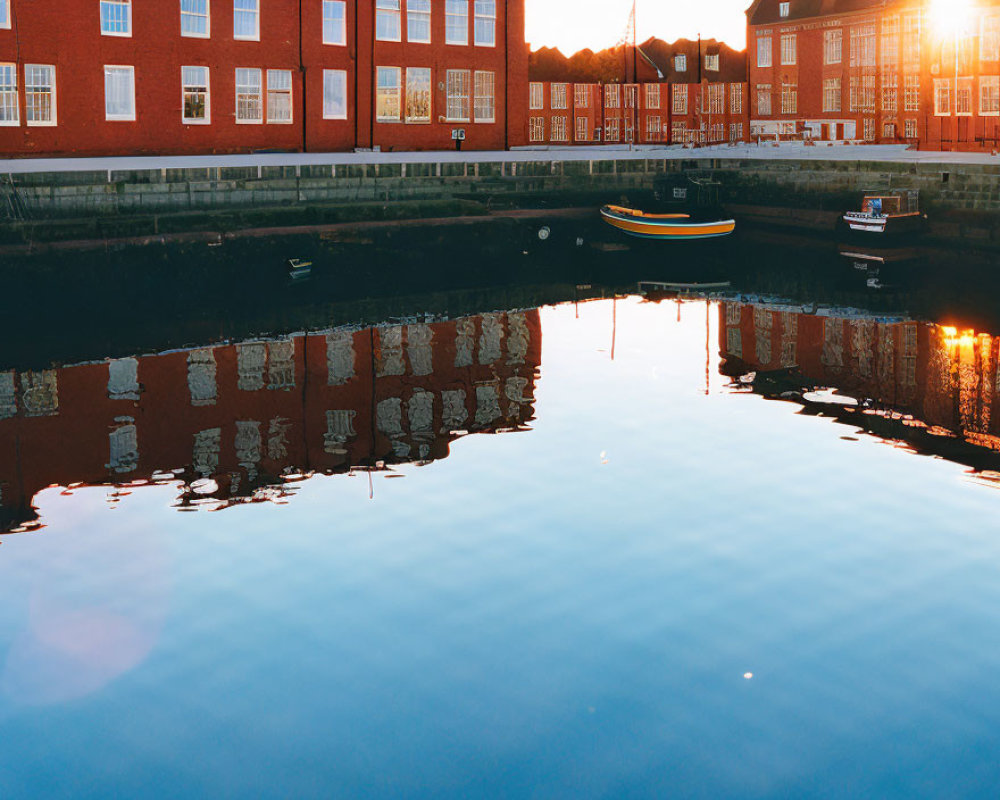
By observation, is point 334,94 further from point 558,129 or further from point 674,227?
point 558,129

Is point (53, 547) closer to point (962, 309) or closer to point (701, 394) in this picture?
point (701, 394)

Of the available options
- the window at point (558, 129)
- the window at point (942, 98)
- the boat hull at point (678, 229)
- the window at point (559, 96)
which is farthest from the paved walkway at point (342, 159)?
the window at point (559, 96)

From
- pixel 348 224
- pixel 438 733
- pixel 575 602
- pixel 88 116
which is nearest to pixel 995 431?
pixel 575 602

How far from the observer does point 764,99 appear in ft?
258

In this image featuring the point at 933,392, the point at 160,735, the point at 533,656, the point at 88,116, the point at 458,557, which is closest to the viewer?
the point at 160,735

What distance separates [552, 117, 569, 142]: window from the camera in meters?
98.9

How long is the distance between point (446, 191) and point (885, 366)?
805 inches

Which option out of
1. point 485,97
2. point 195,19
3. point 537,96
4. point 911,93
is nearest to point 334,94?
point 195,19

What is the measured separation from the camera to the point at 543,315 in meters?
31.6

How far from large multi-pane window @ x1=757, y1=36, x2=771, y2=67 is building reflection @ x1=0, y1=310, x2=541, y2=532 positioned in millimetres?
55210

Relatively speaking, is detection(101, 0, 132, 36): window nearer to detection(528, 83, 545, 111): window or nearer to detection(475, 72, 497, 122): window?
detection(475, 72, 497, 122): window

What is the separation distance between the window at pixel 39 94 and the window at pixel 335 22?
35.6 feet

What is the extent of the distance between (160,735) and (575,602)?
4.40 metres

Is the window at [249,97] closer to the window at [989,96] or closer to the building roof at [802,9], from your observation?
the window at [989,96]
